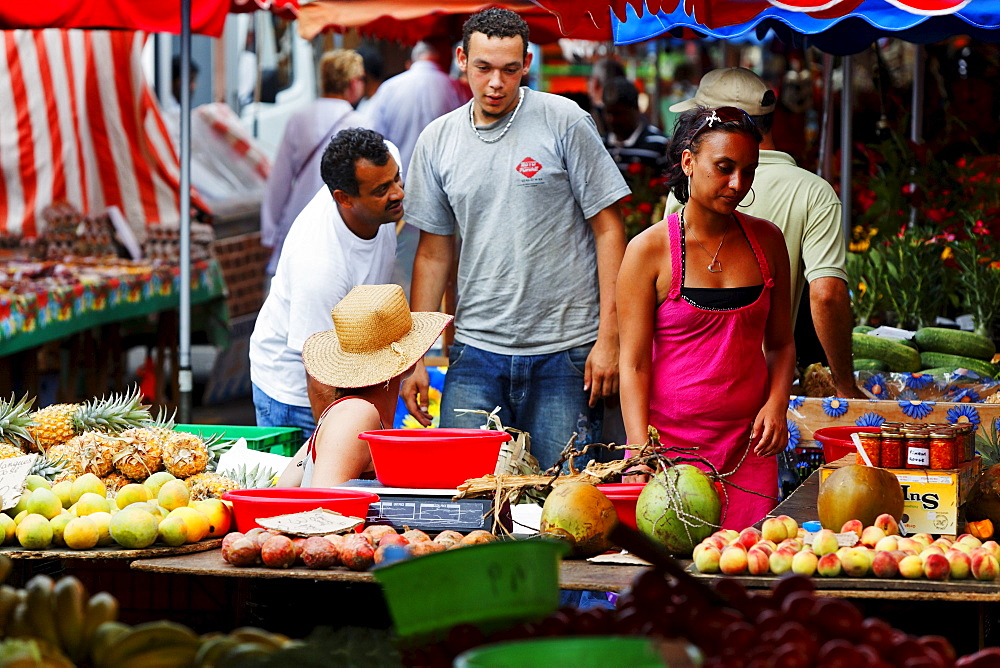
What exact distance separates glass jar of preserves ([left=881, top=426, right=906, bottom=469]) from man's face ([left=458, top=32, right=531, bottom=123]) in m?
1.96

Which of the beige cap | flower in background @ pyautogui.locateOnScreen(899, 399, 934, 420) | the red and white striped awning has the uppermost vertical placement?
the red and white striped awning

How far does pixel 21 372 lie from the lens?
756cm

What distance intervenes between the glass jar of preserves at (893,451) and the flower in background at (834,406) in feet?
5.08

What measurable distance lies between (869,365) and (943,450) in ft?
7.03

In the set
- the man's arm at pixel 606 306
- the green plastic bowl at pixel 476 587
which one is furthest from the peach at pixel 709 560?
the man's arm at pixel 606 306

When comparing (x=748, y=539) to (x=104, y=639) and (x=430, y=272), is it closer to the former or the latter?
(x=104, y=639)

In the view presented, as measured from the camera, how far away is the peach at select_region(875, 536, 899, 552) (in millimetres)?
2689

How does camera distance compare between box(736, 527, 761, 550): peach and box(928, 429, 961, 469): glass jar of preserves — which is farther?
box(928, 429, 961, 469): glass jar of preserves

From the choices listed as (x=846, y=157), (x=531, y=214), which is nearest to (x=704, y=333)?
(x=531, y=214)

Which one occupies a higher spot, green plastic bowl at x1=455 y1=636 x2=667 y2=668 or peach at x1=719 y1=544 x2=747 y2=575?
green plastic bowl at x1=455 y1=636 x2=667 y2=668

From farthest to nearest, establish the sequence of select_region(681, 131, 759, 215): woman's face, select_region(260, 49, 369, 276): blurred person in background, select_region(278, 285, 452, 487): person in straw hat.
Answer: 1. select_region(260, 49, 369, 276): blurred person in background
2. select_region(278, 285, 452, 487): person in straw hat
3. select_region(681, 131, 759, 215): woman's face

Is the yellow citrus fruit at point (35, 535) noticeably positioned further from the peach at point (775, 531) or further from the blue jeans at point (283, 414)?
the blue jeans at point (283, 414)

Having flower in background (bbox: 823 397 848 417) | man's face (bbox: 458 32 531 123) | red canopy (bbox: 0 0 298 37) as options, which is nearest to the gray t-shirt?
man's face (bbox: 458 32 531 123)

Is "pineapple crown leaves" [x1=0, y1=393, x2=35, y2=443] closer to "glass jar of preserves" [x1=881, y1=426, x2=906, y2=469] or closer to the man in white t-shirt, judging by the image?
the man in white t-shirt
